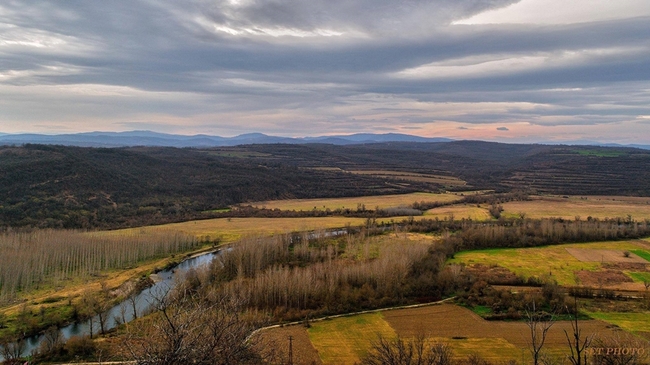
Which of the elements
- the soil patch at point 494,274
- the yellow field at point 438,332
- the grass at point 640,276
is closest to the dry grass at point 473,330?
the yellow field at point 438,332

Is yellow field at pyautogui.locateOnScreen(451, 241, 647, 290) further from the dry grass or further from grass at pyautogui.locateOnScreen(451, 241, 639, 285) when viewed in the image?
the dry grass

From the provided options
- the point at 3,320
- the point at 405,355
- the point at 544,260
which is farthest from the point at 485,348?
the point at 3,320

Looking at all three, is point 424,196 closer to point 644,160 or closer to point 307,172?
point 307,172

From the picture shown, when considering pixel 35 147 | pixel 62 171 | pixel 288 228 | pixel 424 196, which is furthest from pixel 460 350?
pixel 35 147

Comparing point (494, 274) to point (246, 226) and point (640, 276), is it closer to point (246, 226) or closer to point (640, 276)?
point (640, 276)

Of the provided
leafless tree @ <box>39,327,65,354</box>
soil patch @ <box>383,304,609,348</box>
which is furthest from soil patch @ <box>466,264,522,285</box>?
leafless tree @ <box>39,327,65,354</box>

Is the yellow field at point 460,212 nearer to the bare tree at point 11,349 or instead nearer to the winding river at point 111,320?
the winding river at point 111,320
